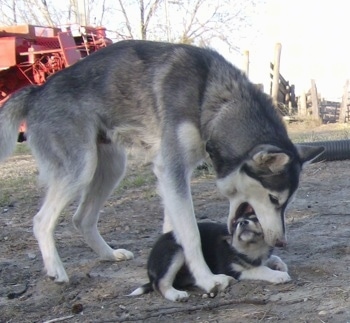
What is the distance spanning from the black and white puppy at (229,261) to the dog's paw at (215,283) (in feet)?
0.52

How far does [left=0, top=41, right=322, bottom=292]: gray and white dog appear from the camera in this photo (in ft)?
14.1

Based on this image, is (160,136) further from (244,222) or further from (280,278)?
(280,278)

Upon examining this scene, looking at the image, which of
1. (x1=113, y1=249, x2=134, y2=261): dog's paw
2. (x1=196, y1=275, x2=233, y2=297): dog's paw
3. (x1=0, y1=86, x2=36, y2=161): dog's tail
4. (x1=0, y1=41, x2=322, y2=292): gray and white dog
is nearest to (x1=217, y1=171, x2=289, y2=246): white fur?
(x1=0, y1=41, x2=322, y2=292): gray and white dog

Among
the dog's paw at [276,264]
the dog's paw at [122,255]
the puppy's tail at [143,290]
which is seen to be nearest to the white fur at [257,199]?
the dog's paw at [276,264]

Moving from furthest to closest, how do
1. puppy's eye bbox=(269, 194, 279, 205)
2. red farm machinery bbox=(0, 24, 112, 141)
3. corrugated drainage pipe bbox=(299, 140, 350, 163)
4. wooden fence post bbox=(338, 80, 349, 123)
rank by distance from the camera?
wooden fence post bbox=(338, 80, 349, 123), red farm machinery bbox=(0, 24, 112, 141), corrugated drainage pipe bbox=(299, 140, 350, 163), puppy's eye bbox=(269, 194, 279, 205)

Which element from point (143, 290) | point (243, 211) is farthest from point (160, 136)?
point (143, 290)

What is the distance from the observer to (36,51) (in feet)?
47.9

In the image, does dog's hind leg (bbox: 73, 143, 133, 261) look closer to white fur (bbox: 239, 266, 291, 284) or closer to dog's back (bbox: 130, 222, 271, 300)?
dog's back (bbox: 130, 222, 271, 300)

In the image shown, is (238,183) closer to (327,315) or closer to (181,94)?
(181,94)

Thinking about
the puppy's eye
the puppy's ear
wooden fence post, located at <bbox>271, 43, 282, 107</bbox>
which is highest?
wooden fence post, located at <bbox>271, 43, 282, 107</bbox>

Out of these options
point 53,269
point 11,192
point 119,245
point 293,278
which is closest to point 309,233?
point 293,278

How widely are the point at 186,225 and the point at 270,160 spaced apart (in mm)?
768

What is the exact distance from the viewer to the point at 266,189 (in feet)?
13.9

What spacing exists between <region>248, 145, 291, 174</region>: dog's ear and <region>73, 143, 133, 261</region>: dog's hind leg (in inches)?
58.7
